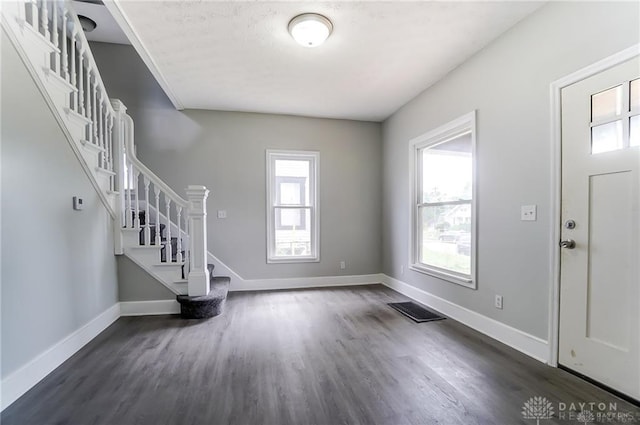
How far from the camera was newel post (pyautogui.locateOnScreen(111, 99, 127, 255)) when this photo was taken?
9.99ft

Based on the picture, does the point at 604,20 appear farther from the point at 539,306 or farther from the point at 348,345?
the point at 348,345

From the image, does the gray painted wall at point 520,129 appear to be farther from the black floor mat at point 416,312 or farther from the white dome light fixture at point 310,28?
the white dome light fixture at point 310,28

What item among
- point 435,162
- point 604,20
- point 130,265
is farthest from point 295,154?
point 604,20

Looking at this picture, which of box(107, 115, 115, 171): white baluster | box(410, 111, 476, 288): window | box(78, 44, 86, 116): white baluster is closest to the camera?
box(78, 44, 86, 116): white baluster

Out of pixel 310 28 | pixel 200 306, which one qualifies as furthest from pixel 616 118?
pixel 200 306

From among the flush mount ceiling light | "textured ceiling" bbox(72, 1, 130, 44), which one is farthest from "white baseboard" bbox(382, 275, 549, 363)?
the flush mount ceiling light

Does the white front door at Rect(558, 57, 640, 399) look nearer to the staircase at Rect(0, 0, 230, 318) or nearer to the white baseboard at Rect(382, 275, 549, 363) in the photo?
the white baseboard at Rect(382, 275, 549, 363)

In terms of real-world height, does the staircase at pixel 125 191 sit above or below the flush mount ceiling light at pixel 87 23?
below

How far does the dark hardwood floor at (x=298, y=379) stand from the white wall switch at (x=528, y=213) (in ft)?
3.54

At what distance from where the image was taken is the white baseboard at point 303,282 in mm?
4207

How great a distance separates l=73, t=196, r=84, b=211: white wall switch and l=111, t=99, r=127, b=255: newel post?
0.67 metres

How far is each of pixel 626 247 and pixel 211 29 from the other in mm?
3288

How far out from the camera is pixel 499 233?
98.3 inches

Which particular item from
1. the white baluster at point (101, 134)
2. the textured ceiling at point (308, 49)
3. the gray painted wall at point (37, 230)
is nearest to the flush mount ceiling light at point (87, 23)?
the textured ceiling at point (308, 49)
